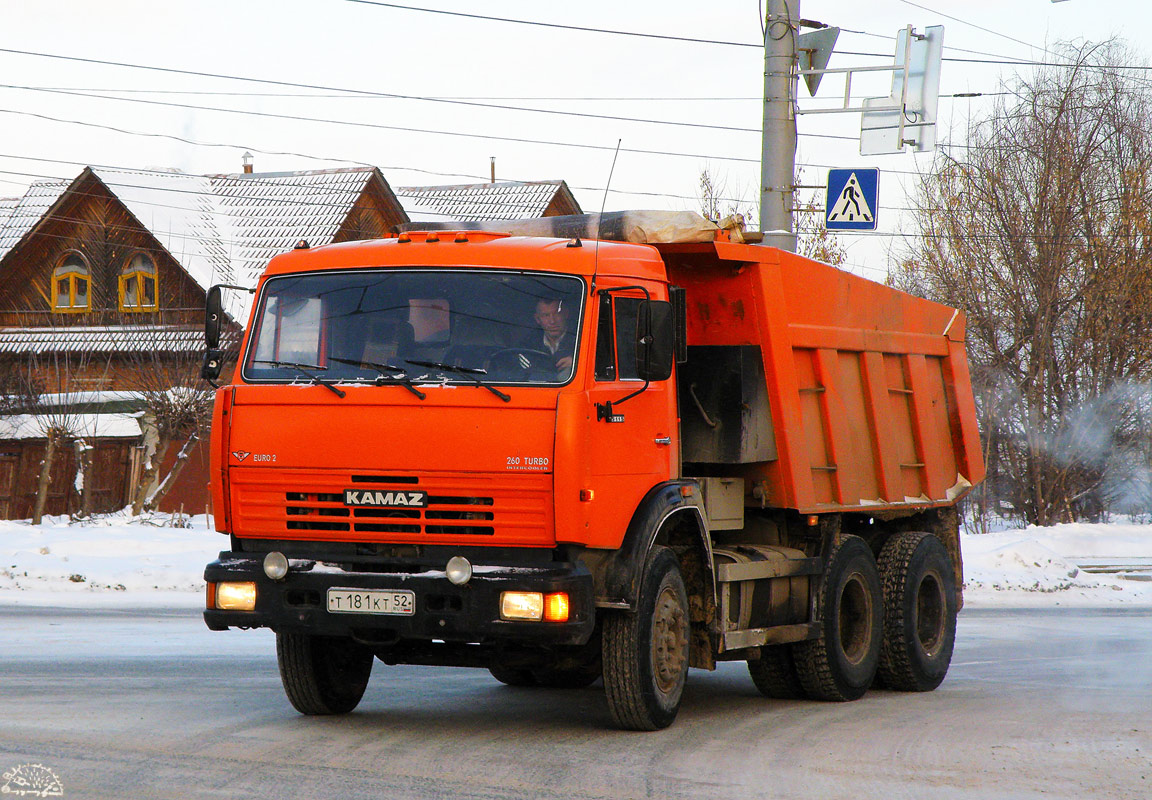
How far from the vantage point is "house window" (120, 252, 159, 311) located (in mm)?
32938

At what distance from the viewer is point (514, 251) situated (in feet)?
24.1

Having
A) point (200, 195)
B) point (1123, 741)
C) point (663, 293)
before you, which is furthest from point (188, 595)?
point (200, 195)

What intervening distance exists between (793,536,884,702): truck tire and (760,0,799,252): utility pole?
450cm

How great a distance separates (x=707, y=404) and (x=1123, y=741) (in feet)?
9.86

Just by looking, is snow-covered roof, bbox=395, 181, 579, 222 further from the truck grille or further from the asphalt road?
the truck grille

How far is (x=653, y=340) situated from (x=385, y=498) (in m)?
1.60

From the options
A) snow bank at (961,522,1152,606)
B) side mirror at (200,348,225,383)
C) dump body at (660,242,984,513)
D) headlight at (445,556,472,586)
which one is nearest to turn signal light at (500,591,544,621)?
headlight at (445,556,472,586)

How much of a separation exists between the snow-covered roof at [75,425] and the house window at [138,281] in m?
5.66

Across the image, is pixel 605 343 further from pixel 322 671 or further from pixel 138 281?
pixel 138 281

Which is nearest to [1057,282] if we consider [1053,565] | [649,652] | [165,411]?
[1053,565]

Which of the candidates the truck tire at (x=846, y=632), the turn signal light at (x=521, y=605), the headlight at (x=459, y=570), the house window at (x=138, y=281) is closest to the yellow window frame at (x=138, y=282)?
the house window at (x=138, y=281)

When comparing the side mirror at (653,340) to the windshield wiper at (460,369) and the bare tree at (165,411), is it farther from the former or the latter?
the bare tree at (165,411)

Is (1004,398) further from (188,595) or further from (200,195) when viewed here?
(200,195)

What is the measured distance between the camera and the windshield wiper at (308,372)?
7.05 m
